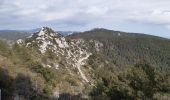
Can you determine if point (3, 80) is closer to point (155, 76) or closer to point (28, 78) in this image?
point (28, 78)

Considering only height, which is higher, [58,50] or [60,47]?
[60,47]

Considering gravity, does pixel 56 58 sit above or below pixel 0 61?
below

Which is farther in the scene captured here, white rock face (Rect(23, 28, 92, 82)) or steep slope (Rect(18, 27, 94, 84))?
white rock face (Rect(23, 28, 92, 82))

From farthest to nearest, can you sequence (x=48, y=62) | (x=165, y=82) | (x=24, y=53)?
(x=48, y=62) → (x=24, y=53) → (x=165, y=82)

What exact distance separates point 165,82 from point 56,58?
6764cm

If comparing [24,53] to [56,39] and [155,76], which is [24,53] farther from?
[56,39]

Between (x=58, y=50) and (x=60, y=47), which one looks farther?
(x=60, y=47)

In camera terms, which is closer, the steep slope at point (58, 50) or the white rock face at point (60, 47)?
the steep slope at point (58, 50)

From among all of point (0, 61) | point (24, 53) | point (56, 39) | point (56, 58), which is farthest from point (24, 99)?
point (56, 39)

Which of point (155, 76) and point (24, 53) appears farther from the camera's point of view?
point (24, 53)

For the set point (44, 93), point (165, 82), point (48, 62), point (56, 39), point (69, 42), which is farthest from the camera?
point (69, 42)

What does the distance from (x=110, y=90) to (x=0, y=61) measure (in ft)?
40.0

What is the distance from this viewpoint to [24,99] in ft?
123

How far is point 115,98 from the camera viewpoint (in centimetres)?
4522
